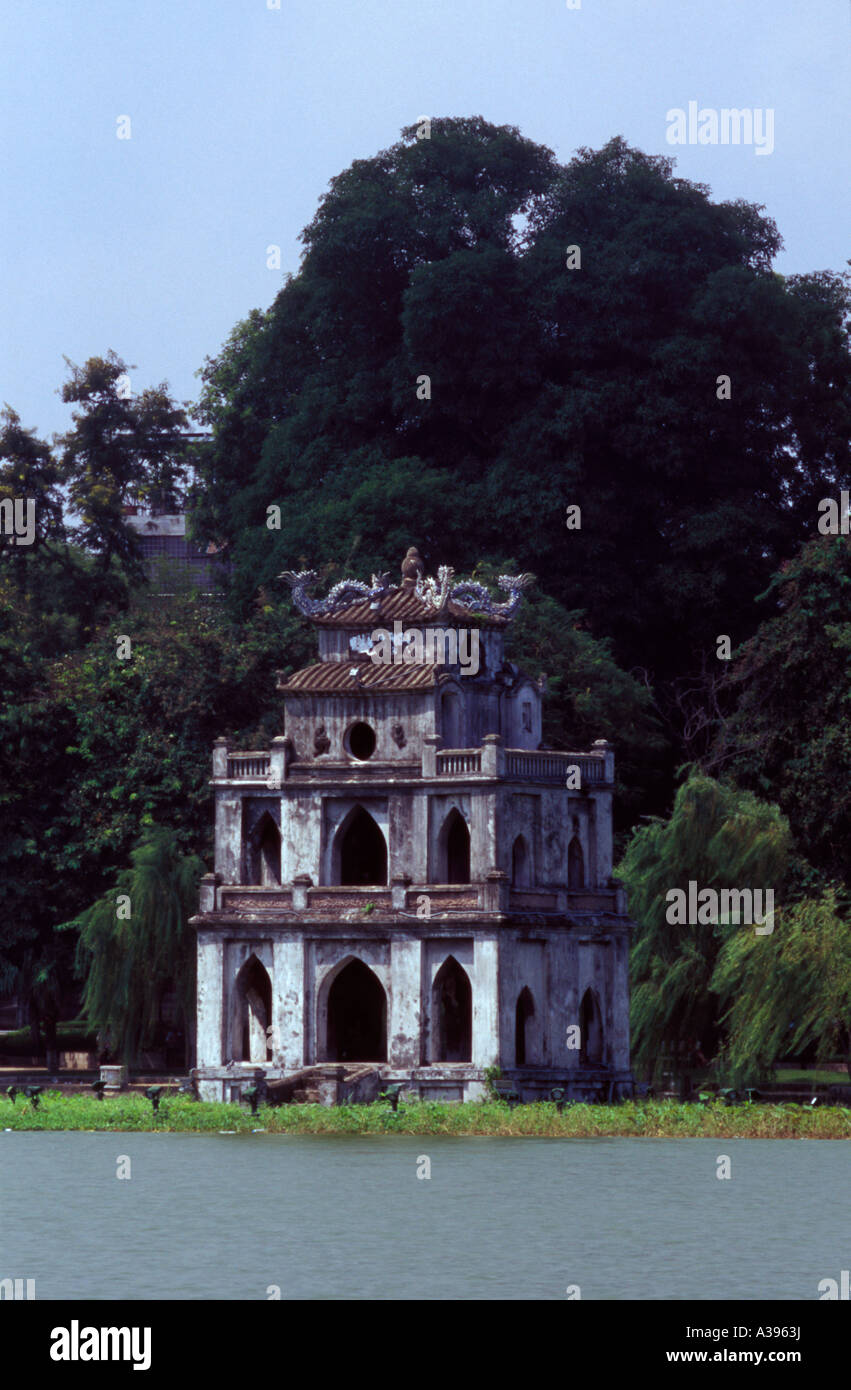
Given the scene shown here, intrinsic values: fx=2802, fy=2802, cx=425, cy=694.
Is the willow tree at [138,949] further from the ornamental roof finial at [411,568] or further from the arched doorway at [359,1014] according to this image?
the ornamental roof finial at [411,568]

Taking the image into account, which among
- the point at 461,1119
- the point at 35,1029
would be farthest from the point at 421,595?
the point at 35,1029

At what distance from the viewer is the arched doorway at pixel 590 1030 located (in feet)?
195

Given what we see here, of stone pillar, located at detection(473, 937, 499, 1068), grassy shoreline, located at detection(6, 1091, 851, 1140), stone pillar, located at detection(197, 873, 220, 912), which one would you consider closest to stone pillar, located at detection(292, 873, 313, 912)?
stone pillar, located at detection(197, 873, 220, 912)

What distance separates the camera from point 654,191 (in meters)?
83.1

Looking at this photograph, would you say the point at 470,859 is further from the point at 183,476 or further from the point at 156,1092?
the point at 183,476

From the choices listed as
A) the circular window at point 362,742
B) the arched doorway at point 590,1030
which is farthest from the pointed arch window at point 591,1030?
the circular window at point 362,742

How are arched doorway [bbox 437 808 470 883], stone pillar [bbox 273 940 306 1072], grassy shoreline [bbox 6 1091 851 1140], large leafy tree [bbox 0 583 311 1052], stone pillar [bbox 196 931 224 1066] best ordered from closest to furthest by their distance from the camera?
grassy shoreline [bbox 6 1091 851 1140]
stone pillar [bbox 273 940 306 1072]
arched doorway [bbox 437 808 470 883]
stone pillar [bbox 196 931 224 1066]
large leafy tree [bbox 0 583 311 1052]

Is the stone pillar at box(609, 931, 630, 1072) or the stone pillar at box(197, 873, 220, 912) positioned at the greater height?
the stone pillar at box(197, 873, 220, 912)

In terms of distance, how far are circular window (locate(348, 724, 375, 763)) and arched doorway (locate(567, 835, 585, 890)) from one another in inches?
189

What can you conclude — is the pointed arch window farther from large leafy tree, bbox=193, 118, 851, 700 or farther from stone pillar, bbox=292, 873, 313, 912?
large leafy tree, bbox=193, 118, 851, 700

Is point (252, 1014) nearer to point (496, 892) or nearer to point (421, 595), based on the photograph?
point (496, 892)

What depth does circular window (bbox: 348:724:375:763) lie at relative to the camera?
59.8 m

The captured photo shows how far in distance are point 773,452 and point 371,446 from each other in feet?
39.1
